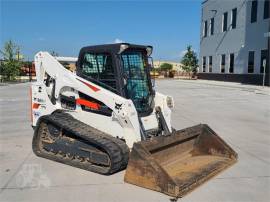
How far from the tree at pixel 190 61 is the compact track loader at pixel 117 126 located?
5035 centimetres

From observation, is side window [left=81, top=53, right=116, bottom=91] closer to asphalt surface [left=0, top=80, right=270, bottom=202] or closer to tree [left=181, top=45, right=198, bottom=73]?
asphalt surface [left=0, top=80, right=270, bottom=202]

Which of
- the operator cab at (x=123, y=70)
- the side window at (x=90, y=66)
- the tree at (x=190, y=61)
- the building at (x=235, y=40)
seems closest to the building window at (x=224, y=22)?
the building at (x=235, y=40)

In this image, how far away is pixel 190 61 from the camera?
57.0 m

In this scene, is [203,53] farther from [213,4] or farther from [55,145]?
[55,145]

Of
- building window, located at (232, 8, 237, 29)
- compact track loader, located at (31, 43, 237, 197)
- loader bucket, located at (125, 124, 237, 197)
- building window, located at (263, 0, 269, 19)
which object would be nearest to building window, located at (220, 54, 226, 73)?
building window, located at (232, 8, 237, 29)

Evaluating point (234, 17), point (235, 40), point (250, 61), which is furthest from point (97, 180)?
point (234, 17)

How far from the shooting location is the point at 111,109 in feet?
21.2

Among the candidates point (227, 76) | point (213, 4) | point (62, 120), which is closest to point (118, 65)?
point (62, 120)

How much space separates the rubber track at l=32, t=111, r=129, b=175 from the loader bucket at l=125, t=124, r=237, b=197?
375mm

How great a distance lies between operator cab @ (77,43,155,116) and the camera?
669 centimetres

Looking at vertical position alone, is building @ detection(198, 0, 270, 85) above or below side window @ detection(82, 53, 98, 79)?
above

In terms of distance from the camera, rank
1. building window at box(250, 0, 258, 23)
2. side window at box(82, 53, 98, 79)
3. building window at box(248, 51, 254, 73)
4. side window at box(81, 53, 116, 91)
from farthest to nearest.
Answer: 1. building window at box(248, 51, 254, 73)
2. building window at box(250, 0, 258, 23)
3. side window at box(82, 53, 98, 79)
4. side window at box(81, 53, 116, 91)

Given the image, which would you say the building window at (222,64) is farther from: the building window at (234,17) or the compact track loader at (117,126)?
the compact track loader at (117,126)

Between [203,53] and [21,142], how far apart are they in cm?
4234
